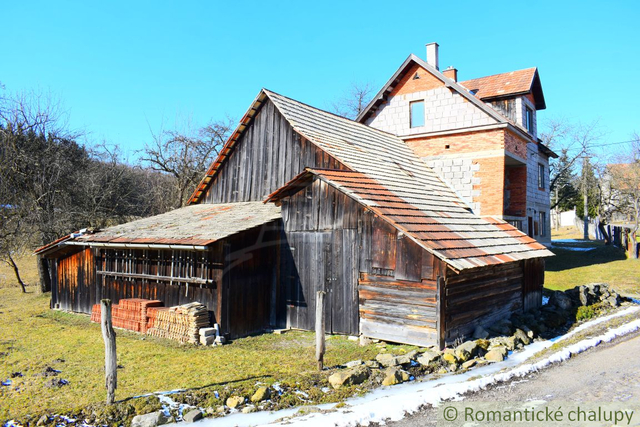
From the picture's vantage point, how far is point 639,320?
12.3 m

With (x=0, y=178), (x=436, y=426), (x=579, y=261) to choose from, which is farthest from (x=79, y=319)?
(x=579, y=261)

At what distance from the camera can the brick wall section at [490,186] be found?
1783cm

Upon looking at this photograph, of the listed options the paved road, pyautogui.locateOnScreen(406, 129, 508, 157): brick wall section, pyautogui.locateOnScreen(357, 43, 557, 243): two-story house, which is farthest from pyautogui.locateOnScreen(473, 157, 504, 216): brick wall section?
the paved road

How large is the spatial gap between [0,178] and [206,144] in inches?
553

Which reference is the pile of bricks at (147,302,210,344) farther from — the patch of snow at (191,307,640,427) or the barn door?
the patch of snow at (191,307,640,427)

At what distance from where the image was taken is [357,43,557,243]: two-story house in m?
18.2

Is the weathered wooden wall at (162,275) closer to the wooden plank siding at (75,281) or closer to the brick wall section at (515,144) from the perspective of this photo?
the wooden plank siding at (75,281)

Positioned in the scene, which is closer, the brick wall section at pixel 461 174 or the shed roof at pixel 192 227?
the shed roof at pixel 192 227

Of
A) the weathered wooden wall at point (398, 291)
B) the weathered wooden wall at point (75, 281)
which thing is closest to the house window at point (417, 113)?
the weathered wooden wall at point (398, 291)

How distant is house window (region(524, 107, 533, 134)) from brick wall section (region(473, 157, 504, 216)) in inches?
218

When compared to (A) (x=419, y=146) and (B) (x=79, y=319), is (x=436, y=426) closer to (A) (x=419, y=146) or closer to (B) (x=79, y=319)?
(B) (x=79, y=319)

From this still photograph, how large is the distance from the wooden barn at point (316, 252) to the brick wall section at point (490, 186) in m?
1.71

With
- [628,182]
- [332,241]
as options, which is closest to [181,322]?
[332,241]

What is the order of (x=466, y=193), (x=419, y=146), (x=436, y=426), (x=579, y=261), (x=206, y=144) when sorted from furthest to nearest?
(x=206, y=144) → (x=579, y=261) → (x=419, y=146) → (x=466, y=193) → (x=436, y=426)
